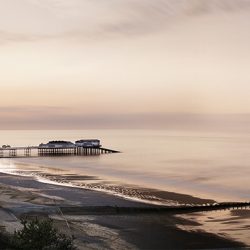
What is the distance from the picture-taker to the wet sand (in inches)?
832

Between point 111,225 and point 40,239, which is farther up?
point 40,239

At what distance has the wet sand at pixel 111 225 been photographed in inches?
832

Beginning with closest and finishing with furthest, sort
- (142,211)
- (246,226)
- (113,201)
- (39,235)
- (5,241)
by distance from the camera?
(39,235)
(5,241)
(246,226)
(142,211)
(113,201)

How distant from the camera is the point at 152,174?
66.1m

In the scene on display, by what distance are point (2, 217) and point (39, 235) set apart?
10.5m

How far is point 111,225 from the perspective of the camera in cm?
2492

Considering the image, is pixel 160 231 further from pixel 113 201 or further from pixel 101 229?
pixel 113 201

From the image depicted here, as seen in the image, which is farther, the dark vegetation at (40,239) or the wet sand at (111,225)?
the wet sand at (111,225)

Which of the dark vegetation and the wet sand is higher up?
the dark vegetation

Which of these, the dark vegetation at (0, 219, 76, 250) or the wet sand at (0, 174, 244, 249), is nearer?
the dark vegetation at (0, 219, 76, 250)

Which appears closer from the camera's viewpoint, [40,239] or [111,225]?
[40,239]

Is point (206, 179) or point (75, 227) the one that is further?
point (206, 179)

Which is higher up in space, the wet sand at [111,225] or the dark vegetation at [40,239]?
the dark vegetation at [40,239]

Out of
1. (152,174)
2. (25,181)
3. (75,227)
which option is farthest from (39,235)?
(152,174)
